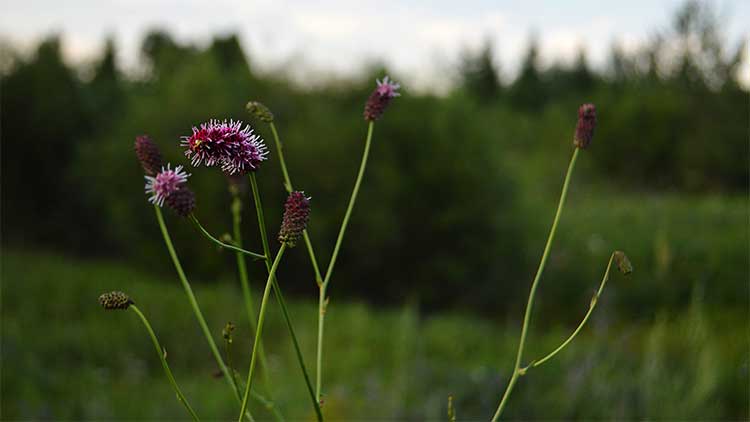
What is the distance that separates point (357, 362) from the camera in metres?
5.24

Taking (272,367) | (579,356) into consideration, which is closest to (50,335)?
(272,367)

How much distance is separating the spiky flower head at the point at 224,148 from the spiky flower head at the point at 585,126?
1.62 feet

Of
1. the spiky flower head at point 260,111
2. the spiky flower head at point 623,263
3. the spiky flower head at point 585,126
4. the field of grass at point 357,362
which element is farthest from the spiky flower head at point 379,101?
the field of grass at point 357,362

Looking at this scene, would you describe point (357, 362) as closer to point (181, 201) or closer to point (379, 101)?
Result: point (379, 101)

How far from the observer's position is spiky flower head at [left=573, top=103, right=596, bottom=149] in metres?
1.06

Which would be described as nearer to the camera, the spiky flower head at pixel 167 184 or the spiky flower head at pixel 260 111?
the spiky flower head at pixel 167 184

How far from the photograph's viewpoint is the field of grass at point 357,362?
4.19 meters

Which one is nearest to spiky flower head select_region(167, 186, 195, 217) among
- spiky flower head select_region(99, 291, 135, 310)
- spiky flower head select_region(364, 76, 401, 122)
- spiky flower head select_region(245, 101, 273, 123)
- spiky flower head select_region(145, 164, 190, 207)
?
spiky flower head select_region(145, 164, 190, 207)

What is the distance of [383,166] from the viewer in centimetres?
772

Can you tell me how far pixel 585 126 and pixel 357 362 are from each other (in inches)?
171

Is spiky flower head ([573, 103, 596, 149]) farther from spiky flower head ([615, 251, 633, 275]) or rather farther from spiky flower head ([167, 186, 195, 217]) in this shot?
spiky flower head ([167, 186, 195, 217])

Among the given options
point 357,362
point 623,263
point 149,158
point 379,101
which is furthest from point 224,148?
point 357,362

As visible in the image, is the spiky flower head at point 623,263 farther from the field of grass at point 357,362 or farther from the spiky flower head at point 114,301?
the field of grass at point 357,362

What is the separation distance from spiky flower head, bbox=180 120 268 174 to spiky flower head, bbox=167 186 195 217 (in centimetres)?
3
